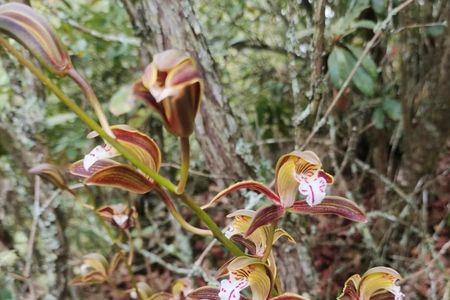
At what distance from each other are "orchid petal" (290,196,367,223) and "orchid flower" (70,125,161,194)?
0.56 feet

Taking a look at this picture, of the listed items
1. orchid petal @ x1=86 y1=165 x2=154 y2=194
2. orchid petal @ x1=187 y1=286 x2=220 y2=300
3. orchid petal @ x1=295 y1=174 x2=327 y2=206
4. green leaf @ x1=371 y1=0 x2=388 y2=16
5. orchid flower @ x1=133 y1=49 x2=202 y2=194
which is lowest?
orchid petal @ x1=187 y1=286 x2=220 y2=300

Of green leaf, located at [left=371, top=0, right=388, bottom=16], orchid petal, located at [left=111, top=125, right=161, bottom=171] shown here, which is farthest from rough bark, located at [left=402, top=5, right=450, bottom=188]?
orchid petal, located at [left=111, top=125, right=161, bottom=171]

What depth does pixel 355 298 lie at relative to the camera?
74 cm

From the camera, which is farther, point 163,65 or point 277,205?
point 277,205

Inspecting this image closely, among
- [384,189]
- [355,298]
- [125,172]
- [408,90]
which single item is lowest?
[384,189]

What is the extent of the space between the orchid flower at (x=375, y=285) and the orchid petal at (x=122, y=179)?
29cm

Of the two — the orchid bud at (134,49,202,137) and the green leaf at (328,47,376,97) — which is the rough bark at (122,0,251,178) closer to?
the green leaf at (328,47,376,97)

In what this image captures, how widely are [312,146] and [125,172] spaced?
1.32 m

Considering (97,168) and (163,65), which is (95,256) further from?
(163,65)

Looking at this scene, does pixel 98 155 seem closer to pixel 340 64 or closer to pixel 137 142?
pixel 137 142

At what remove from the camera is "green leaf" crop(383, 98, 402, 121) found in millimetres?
1815

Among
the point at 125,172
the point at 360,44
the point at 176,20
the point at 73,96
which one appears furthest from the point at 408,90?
the point at 125,172

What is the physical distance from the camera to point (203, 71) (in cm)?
126

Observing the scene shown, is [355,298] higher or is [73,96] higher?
[73,96]
